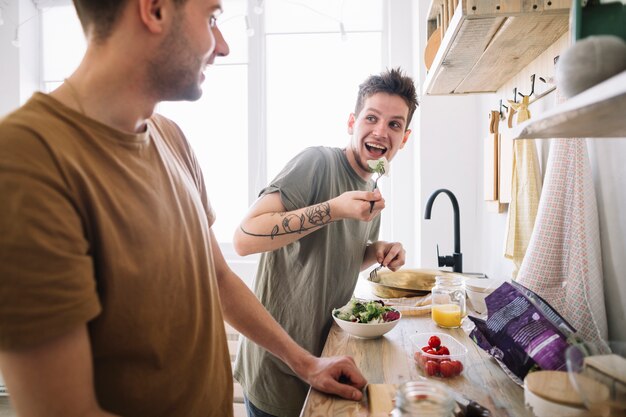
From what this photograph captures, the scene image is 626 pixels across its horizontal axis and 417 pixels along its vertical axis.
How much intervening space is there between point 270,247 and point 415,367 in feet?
1.89

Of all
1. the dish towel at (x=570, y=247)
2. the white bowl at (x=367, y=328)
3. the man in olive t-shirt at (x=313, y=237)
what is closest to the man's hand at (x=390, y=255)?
the man in olive t-shirt at (x=313, y=237)

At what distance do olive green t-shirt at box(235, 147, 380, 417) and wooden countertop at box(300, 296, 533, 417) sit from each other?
0.36 ft

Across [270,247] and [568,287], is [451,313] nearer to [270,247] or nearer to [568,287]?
[568,287]

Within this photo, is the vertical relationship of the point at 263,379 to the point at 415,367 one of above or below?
below

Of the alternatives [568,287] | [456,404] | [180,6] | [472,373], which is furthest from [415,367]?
[180,6]

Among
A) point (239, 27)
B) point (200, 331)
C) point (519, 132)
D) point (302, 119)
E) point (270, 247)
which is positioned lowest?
point (200, 331)

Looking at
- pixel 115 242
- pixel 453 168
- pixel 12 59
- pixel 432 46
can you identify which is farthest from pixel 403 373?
pixel 12 59

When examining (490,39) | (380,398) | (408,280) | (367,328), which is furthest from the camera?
(408,280)

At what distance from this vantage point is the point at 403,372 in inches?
42.5

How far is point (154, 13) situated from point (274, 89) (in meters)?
2.73

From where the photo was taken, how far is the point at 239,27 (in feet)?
11.2

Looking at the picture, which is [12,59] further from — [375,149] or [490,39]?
[490,39]

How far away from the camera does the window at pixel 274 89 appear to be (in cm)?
333

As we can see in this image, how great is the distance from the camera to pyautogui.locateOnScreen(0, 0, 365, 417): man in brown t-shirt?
0.56m
